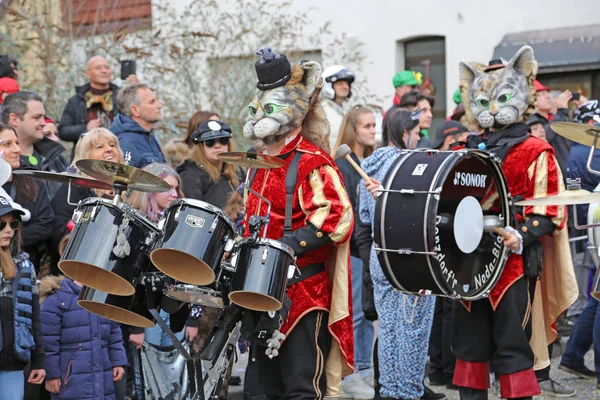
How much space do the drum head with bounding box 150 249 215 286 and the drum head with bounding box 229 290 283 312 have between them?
0.54 feet

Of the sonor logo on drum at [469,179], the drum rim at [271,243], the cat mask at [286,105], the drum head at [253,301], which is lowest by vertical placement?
the drum head at [253,301]

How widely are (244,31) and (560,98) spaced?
3447 millimetres

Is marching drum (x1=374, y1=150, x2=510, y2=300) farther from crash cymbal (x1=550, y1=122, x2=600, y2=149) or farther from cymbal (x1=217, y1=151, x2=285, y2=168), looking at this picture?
cymbal (x1=217, y1=151, x2=285, y2=168)

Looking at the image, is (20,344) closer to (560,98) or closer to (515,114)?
(515,114)

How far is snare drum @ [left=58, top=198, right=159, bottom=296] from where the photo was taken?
4883mm

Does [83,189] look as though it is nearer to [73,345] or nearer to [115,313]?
[73,345]

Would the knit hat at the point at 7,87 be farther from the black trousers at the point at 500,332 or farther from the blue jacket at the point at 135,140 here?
the black trousers at the point at 500,332

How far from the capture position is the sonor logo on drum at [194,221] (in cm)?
481

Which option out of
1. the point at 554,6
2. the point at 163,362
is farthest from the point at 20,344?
the point at 554,6

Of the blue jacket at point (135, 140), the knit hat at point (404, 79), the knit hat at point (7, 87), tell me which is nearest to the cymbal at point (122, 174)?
the blue jacket at point (135, 140)

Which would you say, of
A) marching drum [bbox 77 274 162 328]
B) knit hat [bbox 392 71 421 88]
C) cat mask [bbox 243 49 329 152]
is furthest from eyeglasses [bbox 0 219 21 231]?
knit hat [bbox 392 71 421 88]

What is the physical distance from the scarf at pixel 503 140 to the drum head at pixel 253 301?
6.24 ft

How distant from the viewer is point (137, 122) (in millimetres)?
8062

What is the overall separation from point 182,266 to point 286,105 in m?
1.11
